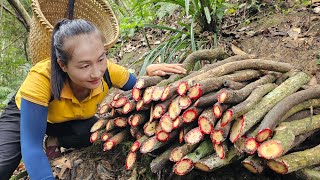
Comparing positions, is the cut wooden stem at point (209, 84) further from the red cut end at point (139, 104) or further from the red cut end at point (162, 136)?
the red cut end at point (139, 104)

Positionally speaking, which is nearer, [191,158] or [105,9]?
[191,158]

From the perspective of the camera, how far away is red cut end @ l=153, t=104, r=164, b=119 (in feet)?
7.73

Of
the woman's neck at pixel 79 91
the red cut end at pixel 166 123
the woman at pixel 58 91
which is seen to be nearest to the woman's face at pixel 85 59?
the woman at pixel 58 91

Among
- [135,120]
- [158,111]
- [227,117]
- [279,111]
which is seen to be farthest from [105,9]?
[279,111]

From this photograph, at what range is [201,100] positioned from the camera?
2158 mm

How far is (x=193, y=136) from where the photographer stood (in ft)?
6.88

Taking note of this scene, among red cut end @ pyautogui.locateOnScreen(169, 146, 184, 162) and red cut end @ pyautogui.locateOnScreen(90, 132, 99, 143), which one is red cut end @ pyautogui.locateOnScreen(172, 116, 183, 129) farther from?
red cut end @ pyautogui.locateOnScreen(90, 132, 99, 143)

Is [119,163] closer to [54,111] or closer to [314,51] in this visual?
[54,111]

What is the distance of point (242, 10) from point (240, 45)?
2.78 ft

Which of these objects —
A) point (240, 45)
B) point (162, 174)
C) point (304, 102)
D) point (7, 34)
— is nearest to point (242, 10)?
point (240, 45)

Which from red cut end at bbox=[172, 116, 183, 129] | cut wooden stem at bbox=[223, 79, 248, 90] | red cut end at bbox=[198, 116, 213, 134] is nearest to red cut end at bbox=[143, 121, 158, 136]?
red cut end at bbox=[172, 116, 183, 129]

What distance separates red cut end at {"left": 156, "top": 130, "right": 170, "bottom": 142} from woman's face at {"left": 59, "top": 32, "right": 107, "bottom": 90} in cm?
59

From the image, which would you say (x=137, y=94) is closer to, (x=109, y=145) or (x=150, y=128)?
(x=150, y=128)

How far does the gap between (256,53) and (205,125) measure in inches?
77.0
